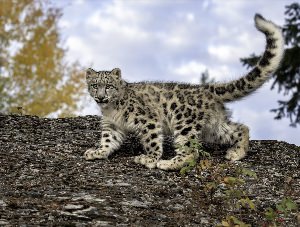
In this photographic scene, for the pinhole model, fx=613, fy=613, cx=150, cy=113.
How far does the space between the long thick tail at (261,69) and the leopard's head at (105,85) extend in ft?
4.65

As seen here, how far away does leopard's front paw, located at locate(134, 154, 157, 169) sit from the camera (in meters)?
8.11

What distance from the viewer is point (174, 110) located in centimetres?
866

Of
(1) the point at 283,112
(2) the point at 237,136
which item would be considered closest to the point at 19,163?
→ (2) the point at 237,136

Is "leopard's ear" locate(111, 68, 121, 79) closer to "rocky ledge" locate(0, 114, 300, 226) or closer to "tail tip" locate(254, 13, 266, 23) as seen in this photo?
"rocky ledge" locate(0, 114, 300, 226)

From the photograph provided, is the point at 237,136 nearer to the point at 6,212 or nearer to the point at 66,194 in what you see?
the point at 66,194

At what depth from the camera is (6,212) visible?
6.36 metres

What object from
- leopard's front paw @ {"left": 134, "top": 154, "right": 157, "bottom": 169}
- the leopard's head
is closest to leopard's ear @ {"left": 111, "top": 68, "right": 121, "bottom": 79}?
the leopard's head

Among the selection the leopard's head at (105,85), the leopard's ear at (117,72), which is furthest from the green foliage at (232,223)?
the leopard's ear at (117,72)

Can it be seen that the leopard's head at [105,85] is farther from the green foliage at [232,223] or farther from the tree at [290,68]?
the tree at [290,68]

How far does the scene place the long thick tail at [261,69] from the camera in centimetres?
852

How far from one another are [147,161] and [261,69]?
2.10m

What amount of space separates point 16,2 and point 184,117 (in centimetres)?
1419

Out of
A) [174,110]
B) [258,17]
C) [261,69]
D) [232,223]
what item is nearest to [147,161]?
[174,110]

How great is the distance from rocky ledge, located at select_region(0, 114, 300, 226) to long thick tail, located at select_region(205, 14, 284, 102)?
37.3 inches
